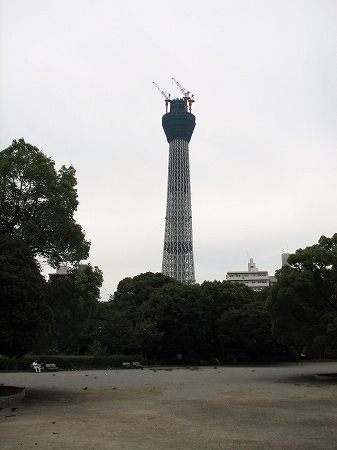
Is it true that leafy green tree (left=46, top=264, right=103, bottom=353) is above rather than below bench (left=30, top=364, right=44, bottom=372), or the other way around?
above

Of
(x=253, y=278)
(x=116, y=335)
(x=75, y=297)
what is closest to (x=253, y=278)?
(x=253, y=278)

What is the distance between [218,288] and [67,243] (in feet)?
106

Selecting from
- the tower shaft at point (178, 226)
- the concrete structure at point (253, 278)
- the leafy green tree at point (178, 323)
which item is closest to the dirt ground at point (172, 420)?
the leafy green tree at point (178, 323)

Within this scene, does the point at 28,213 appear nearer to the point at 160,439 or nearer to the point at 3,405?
the point at 3,405

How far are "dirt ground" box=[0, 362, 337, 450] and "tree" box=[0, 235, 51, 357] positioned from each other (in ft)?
6.86

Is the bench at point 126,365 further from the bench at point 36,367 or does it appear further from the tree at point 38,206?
the tree at point 38,206

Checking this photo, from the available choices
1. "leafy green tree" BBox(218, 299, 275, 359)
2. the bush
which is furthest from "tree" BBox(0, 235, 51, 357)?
"leafy green tree" BBox(218, 299, 275, 359)

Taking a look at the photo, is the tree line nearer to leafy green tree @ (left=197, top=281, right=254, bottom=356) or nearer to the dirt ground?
leafy green tree @ (left=197, top=281, right=254, bottom=356)

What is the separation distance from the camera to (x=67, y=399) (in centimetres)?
1567

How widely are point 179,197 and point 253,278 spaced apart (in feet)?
107

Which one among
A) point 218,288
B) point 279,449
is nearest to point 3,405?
point 279,449

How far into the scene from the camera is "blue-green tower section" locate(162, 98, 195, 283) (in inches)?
4146

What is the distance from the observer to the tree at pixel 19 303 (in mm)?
→ 14406

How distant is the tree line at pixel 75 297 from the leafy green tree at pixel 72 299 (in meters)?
0.04
